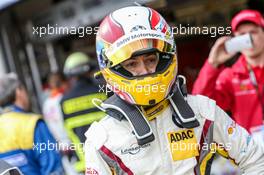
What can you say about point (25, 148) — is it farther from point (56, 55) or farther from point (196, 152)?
point (56, 55)

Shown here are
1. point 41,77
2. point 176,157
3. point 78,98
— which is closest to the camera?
point 176,157

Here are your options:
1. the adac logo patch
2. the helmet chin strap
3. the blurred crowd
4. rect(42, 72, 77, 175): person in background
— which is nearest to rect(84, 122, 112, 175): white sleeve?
the helmet chin strap

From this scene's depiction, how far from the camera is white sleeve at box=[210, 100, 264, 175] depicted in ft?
7.84

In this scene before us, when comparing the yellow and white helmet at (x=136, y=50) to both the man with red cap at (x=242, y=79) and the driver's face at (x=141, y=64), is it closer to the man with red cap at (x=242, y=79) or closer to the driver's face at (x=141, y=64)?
the driver's face at (x=141, y=64)

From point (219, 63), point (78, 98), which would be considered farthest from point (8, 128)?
point (219, 63)

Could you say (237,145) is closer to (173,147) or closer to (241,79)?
(173,147)

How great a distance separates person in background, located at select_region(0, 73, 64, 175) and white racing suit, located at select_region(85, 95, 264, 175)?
161 centimetres

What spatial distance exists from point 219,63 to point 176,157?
148 cm

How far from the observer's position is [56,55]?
9.30 meters

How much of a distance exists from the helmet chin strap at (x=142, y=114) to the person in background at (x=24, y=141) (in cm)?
159

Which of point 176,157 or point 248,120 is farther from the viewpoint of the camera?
point 248,120

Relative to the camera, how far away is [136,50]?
233 cm

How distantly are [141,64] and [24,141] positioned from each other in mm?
1778

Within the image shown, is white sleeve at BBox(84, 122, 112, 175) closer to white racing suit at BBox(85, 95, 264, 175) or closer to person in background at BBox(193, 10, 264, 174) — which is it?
white racing suit at BBox(85, 95, 264, 175)
